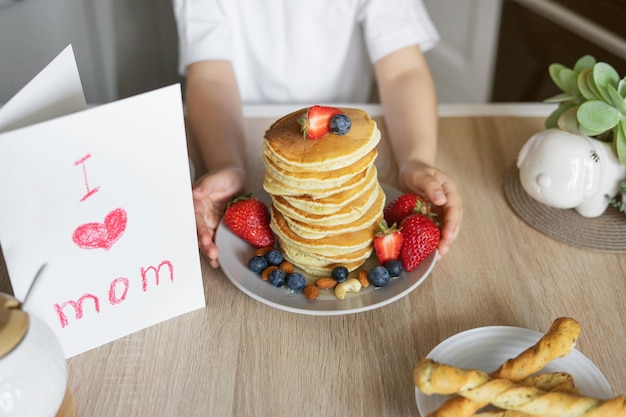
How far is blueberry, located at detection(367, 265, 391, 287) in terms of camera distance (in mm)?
873

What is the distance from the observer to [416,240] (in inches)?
35.4

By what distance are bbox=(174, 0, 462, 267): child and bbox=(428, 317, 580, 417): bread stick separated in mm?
252

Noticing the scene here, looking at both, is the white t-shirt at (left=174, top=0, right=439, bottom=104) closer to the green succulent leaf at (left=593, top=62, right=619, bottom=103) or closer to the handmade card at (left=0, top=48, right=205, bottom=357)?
the green succulent leaf at (left=593, top=62, right=619, bottom=103)

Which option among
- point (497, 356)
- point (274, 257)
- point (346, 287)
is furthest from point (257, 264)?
point (497, 356)

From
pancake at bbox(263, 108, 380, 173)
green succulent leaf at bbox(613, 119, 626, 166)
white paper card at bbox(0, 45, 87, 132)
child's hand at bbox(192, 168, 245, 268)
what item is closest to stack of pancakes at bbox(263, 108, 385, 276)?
pancake at bbox(263, 108, 380, 173)

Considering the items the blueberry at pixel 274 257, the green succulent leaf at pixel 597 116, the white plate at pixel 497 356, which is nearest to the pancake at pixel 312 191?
the blueberry at pixel 274 257

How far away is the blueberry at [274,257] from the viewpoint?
909 mm

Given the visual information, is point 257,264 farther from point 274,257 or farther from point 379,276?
point 379,276

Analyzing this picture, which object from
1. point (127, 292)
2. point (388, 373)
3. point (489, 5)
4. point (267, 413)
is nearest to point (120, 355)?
point (127, 292)

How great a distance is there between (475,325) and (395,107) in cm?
58

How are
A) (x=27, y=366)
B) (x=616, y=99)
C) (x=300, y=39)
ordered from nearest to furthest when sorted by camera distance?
(x=27, y=366) → (x=616, y=99) → (x=300, y=39)

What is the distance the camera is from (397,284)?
0.88 meters

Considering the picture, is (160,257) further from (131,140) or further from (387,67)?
(387,67)

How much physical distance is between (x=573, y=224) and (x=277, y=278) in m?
0.49
